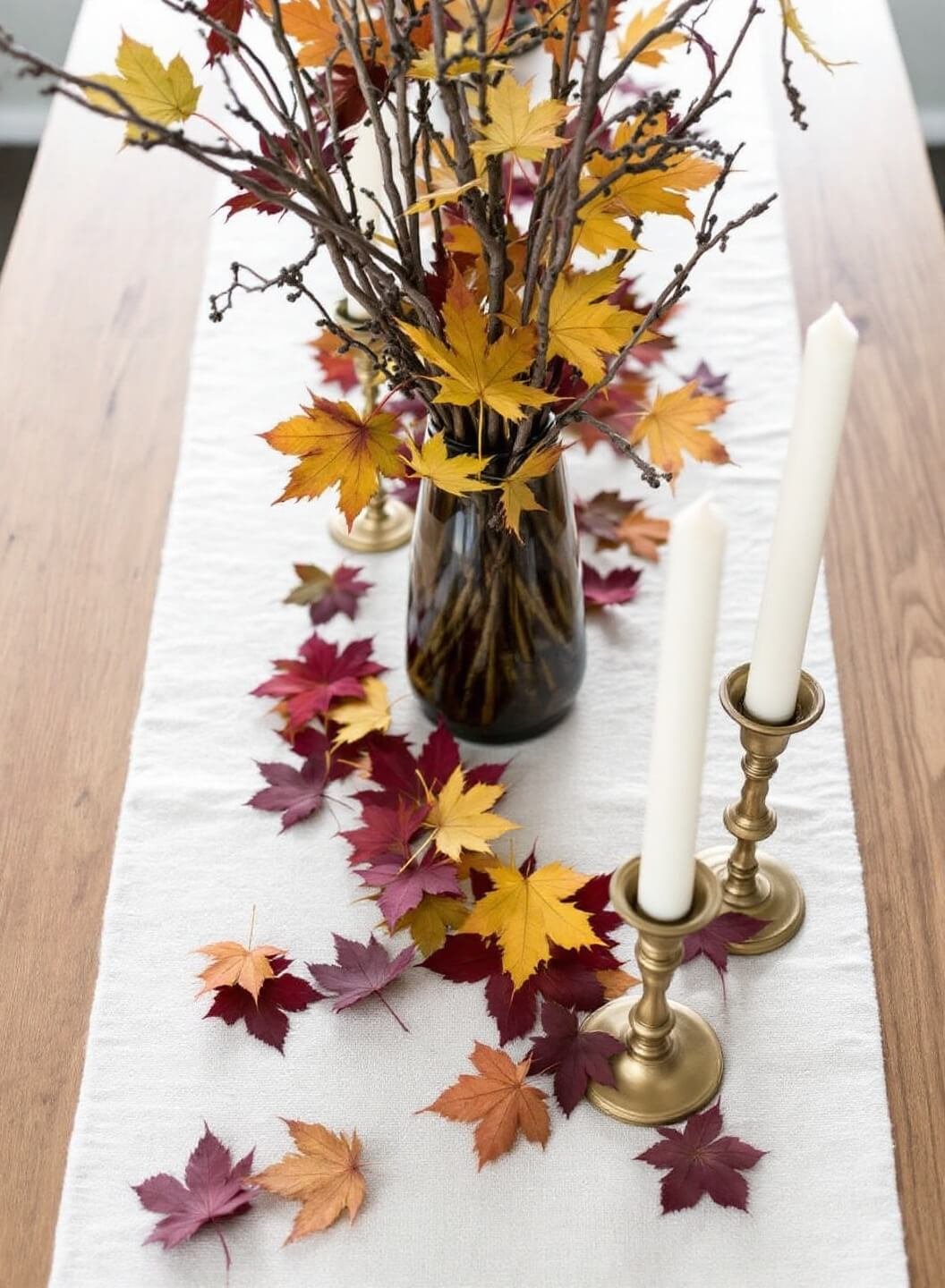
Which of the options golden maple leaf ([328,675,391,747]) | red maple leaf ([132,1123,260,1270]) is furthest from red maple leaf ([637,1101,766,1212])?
golden maple leaf ([328,675,391,747])

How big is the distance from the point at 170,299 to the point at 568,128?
63cm

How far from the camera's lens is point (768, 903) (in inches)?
37.1

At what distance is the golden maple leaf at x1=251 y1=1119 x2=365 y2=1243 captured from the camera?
0.81 m

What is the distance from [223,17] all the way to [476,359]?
9.1 inches

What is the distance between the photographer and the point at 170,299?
54.7 inches

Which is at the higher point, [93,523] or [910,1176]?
[93,523]

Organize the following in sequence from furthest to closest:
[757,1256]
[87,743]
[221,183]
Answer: [221,183], [87,743], [757,1256]

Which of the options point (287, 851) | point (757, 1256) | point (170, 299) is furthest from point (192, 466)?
point (757, 1256)

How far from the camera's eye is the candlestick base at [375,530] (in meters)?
1.20

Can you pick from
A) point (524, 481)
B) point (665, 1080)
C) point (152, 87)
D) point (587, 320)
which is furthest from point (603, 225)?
point (665, 1080)

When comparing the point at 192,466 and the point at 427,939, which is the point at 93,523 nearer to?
the point at 192,466

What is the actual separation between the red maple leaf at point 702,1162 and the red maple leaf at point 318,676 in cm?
39

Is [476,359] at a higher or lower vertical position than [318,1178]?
higher

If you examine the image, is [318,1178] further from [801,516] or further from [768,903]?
[801,516]
